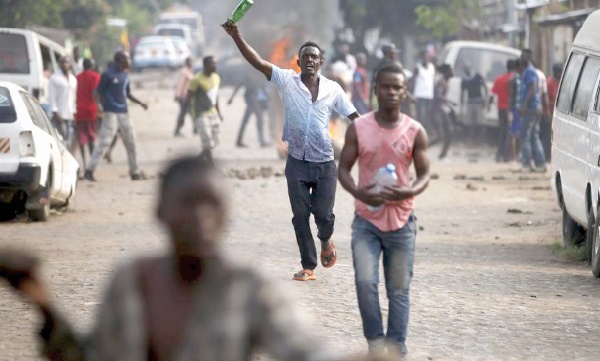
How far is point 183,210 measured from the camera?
326 cm

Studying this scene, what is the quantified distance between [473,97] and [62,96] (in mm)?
8114

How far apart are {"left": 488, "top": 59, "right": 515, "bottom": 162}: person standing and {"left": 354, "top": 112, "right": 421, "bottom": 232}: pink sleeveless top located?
17.6m

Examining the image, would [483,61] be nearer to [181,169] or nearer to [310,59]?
[310,59]

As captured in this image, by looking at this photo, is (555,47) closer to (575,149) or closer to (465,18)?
(465,18)

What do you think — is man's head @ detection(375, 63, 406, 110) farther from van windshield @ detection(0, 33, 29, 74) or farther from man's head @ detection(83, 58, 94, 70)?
man's head @ detection(83, 58, 94, 70)

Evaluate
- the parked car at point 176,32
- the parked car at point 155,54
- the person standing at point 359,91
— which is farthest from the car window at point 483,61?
the parked car at point 176,32

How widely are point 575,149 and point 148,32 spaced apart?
69849 mm

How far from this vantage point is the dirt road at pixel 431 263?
8.30 meters

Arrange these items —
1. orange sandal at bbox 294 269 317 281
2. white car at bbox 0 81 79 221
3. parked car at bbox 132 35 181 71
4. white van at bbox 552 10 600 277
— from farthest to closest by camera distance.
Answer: parked car at bbox 132 35 181 71
white car at bbox 0 81 79 221
white van at bbox 552 10 600 277
orange sandal at bbox 294 269 317 281

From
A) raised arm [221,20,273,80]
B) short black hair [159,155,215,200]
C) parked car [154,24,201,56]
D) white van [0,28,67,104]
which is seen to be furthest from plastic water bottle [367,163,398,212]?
parked car [154,24,201,56]

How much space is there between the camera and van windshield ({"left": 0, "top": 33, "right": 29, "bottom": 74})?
67.4ft

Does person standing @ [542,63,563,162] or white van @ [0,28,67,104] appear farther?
person standing @ [542,63,563,162]

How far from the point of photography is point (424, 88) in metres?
26.9

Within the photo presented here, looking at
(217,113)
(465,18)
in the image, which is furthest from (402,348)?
(465,18)
